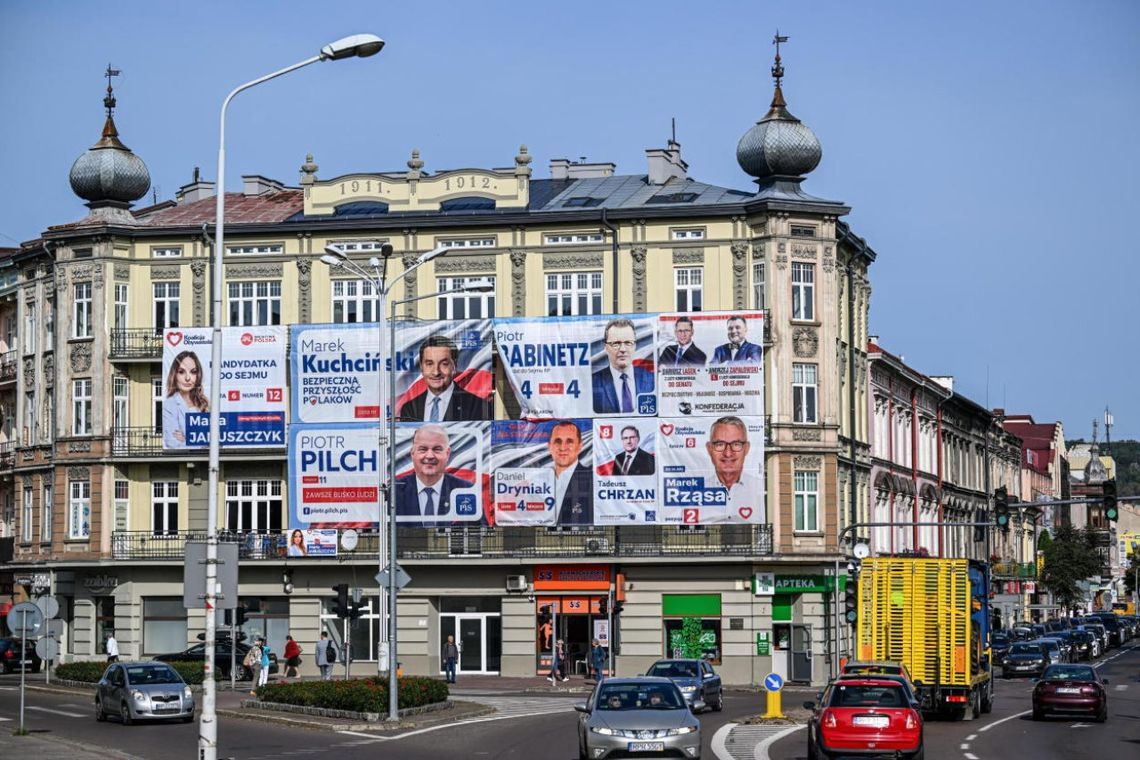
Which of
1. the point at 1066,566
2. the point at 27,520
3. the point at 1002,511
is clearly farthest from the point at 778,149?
the point at 1066,566

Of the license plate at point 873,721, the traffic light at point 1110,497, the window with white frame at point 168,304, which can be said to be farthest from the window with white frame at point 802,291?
the license plate at point 873,721

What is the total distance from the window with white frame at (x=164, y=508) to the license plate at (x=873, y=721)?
41.4m

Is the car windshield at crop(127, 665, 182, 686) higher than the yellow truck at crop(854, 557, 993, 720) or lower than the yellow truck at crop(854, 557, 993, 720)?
lower

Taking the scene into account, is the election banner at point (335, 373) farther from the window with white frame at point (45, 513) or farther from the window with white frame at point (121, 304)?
the window with white frame at point (45, 513)

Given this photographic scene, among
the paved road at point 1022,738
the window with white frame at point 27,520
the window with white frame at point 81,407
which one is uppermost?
the window with white frame at point 81,407

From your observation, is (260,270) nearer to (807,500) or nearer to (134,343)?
(134,343)

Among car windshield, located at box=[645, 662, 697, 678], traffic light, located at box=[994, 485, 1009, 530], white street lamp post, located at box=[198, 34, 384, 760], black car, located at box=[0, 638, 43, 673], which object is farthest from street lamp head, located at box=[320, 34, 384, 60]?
black car, located at box=[0, 638, 43, 673]

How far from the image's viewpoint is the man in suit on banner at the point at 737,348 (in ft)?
201

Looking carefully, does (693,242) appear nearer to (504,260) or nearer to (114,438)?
(504,260)

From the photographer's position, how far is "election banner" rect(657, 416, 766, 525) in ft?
200

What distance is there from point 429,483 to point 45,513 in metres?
16.2

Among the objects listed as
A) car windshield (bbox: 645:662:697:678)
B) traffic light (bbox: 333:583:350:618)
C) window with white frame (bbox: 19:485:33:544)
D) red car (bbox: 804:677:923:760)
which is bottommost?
car windshield (bbox: 645:662:697:678)

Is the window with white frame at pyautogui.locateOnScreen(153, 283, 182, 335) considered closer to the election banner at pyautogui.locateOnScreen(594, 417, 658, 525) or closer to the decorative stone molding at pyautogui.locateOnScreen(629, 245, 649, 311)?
the election banner at pyautogui.locateOnScreen(594, 417, 658, 525)

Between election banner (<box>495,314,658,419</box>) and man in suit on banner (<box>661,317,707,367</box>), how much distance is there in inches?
29.3
